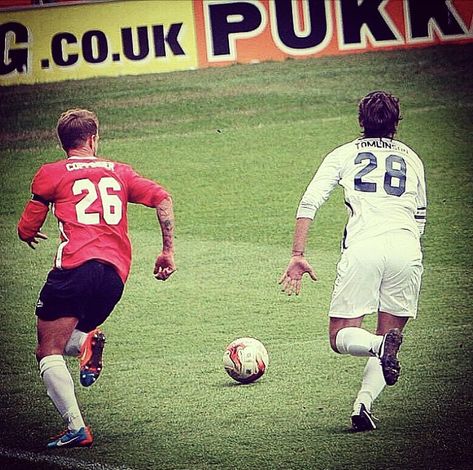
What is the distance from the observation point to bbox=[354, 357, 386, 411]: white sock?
5.50 metres

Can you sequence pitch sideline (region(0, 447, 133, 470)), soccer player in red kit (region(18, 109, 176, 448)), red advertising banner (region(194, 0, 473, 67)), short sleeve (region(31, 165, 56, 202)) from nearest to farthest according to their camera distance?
pitch sideline (region(0, 447, 133, 470)) → soccer player in red kit (region(18, 109, 176, 448)) → short sleeve (region(31, 165, 56, 202)) → red advertising banner (region(194, 0, 473, 67))

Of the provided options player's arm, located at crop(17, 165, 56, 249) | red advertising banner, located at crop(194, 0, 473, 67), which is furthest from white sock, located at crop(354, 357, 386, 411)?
red advertising banner, located at crop(194, 0, 473, 67)

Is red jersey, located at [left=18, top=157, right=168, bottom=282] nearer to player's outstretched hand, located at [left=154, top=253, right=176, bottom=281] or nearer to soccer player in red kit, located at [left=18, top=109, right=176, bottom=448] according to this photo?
soccer player in red kit, located at [left=18, top=109, right=176, bottom=448]

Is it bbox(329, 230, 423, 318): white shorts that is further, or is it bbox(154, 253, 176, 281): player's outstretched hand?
bbox(154, 253, 176, 281): player's outstretched hand

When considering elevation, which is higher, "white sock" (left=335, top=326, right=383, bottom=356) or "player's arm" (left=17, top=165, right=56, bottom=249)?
"player's arm" (left=17, top=165, right=56, bottom=249)

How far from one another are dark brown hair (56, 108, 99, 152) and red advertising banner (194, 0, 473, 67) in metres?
5.16

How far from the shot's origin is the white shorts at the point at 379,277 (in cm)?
551

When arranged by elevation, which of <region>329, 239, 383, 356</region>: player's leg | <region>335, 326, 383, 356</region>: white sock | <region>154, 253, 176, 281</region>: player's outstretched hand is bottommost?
<region>335, 326, 383, 356</region>: white sock

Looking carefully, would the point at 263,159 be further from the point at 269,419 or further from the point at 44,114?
the point at 269,419

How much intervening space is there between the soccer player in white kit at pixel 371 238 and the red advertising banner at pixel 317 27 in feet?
16.0

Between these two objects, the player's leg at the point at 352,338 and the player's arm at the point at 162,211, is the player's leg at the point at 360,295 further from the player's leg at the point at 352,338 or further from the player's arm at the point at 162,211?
the player's arm at the point at 162,211

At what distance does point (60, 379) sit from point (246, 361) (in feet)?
3.93

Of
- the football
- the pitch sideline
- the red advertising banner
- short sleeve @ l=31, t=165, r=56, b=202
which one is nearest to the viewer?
the pitch sideline

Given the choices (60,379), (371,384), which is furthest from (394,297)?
(60,379)
